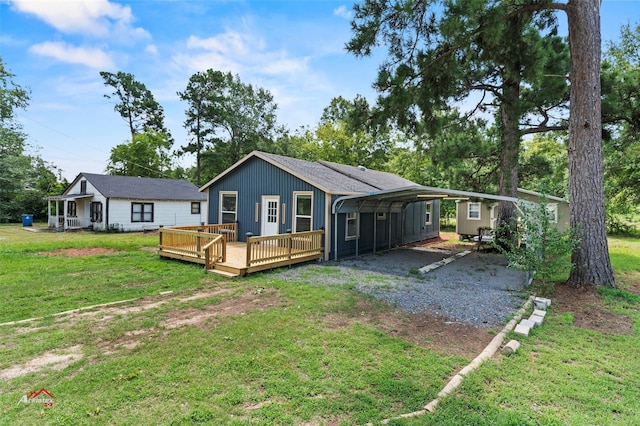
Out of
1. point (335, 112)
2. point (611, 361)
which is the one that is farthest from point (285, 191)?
point (335, 112)

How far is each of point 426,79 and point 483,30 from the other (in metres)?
1.56

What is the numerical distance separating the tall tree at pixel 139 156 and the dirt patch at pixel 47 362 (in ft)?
104

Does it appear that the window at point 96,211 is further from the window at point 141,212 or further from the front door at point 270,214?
the front door at point 270,214

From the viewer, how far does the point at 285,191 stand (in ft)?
35.7

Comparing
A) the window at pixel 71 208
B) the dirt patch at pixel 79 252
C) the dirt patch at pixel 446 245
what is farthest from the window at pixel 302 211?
the window at pixel 71 208

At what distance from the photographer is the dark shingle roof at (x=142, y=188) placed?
62.7 ft

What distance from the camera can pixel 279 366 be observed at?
345 cm

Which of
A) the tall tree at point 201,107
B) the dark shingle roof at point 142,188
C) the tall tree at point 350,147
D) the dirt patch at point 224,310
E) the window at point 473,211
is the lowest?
the dirt patch at point 224,310

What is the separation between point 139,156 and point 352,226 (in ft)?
93.1

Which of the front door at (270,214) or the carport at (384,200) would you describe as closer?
the carport at (384,200)

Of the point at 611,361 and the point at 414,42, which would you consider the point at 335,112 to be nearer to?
the point at 414,42

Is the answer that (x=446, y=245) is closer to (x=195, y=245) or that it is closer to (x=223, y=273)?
(x=223, y=273)

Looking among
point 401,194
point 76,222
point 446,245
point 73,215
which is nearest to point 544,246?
point 401,194

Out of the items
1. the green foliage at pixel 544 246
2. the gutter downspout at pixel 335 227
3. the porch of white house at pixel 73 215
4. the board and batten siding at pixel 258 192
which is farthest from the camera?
the porch of white house at pixel 73 215
